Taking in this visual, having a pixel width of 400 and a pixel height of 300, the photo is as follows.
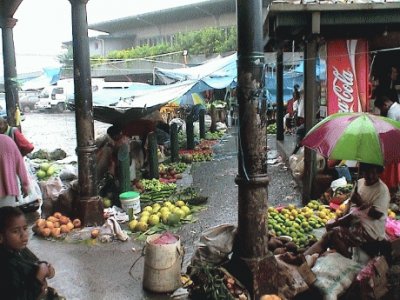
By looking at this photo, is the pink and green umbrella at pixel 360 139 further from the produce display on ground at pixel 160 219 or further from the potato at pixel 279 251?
the produce display on ground at pixel 160 219

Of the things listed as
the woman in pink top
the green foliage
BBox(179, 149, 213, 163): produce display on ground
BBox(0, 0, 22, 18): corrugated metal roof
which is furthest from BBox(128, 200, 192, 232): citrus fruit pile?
the green foliage

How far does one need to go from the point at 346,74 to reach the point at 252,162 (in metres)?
4.45

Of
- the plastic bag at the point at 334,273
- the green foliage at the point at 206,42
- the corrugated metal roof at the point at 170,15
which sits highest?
the corrugated metal roof at the point at 170,15

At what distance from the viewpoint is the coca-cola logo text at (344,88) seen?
25.5 feet

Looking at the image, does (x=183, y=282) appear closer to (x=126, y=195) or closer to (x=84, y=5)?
(x=126, y=195)

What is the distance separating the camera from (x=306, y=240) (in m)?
5.80

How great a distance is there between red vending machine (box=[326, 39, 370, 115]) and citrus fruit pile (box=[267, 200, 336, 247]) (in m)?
1.95

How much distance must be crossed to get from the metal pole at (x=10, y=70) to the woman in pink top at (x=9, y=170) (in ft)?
20.9

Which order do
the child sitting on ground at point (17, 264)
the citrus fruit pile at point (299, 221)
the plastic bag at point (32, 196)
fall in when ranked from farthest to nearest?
1. the plastic bag at point (32, 196)
2. the citrus fruit pile at point (299, 221)
3. the child sitting on ground at point (17, 264)

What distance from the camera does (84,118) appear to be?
261 inches

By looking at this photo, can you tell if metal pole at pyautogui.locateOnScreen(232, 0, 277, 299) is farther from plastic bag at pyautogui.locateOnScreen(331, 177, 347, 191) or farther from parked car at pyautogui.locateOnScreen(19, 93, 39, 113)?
parked car at pyautogui.locateOnScreen(19, 93, 39, 113)

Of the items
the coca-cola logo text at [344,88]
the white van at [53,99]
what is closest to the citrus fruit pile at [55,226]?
the coca-cola logo text at [344,88]

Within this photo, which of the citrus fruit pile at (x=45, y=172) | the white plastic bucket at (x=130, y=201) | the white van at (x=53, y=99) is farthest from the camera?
the white van at (x=53, y=99)

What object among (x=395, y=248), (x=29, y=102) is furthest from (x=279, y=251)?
(x=29, y=102)
